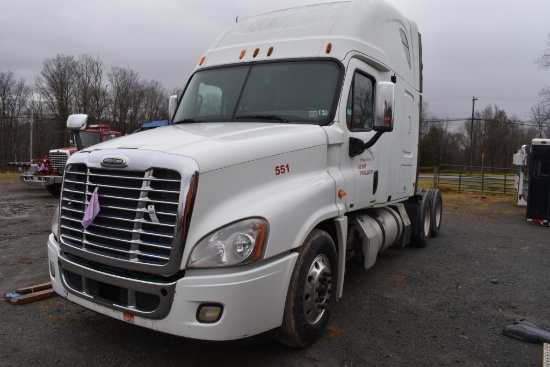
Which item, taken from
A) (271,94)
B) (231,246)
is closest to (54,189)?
(271,94)

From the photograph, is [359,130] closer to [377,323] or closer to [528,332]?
[377,323]

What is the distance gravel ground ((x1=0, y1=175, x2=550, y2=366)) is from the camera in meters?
3.37

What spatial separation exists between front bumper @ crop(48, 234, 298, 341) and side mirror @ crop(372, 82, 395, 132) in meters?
Result: 1.75

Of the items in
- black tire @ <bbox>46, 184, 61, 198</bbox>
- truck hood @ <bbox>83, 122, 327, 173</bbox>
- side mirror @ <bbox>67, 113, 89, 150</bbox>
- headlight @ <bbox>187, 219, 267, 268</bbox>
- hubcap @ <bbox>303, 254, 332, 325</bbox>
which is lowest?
black tire @ <bbox>46, 184, 61, 198</bbox>

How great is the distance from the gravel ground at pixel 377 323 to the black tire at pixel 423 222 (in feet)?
1.30

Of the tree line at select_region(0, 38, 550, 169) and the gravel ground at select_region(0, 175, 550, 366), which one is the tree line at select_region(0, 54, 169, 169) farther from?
the gravel ground at select_region(0, 175, 550, 366)

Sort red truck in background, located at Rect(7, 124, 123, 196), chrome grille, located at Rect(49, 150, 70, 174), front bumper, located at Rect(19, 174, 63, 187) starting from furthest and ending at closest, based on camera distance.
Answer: chrome grille, located at Rect(49, 150, 70, 174) → red truck in background, located at Rect(7, 124, 123, 196) → front bumper, located at Rect(19, 174, 63, 187)

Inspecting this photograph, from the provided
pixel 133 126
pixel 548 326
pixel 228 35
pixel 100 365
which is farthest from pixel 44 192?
pixel 133 126

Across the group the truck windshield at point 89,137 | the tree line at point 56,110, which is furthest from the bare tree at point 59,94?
the truck windshield at point 89,137

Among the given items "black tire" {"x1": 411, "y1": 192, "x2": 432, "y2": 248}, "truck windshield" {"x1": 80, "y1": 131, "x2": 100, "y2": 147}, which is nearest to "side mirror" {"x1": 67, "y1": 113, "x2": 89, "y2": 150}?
"black tire" {"x1": 411, "y1": 192, "x2": 432, "y2": 248}

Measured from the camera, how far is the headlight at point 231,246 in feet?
→ 9.05

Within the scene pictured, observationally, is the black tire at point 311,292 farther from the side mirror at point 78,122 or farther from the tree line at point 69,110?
the tree line at point 69,110

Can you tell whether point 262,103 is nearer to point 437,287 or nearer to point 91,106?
point 437,287

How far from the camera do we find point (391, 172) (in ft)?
18.6
